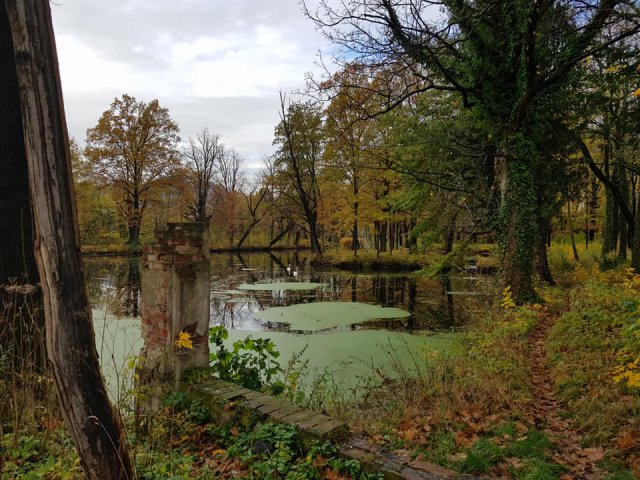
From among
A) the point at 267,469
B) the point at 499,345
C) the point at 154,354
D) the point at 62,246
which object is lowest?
the point at 499,345

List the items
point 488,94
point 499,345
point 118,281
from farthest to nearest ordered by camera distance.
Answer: point 118,281, point 488,94, point 499,345

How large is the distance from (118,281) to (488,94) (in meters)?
15.2

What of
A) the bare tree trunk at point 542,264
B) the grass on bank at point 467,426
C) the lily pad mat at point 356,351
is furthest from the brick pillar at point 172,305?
the bare tree trunk at point 542,264

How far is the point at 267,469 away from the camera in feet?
9.87

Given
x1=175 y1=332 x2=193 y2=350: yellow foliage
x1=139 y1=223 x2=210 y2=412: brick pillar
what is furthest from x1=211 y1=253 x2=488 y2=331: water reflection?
x1=175 y1=332 x2=193 y2=350: yellow foliage

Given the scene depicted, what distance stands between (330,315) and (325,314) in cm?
19

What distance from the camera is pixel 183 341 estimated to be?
14.2 feet

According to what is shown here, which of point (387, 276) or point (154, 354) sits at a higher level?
point (154, 354)

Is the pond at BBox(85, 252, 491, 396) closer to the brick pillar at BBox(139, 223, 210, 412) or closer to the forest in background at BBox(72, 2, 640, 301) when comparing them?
the brick pillar at BBox(139, 223, 210, 412)

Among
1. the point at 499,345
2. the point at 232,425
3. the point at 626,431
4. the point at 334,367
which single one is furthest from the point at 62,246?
the point at 499,345

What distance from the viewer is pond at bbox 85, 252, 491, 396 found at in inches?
282

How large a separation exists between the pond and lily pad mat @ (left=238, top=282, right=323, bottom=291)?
0.04m

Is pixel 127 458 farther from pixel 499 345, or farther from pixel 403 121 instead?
pixel 403 121

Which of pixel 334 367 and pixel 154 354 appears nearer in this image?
pixel 154 354
